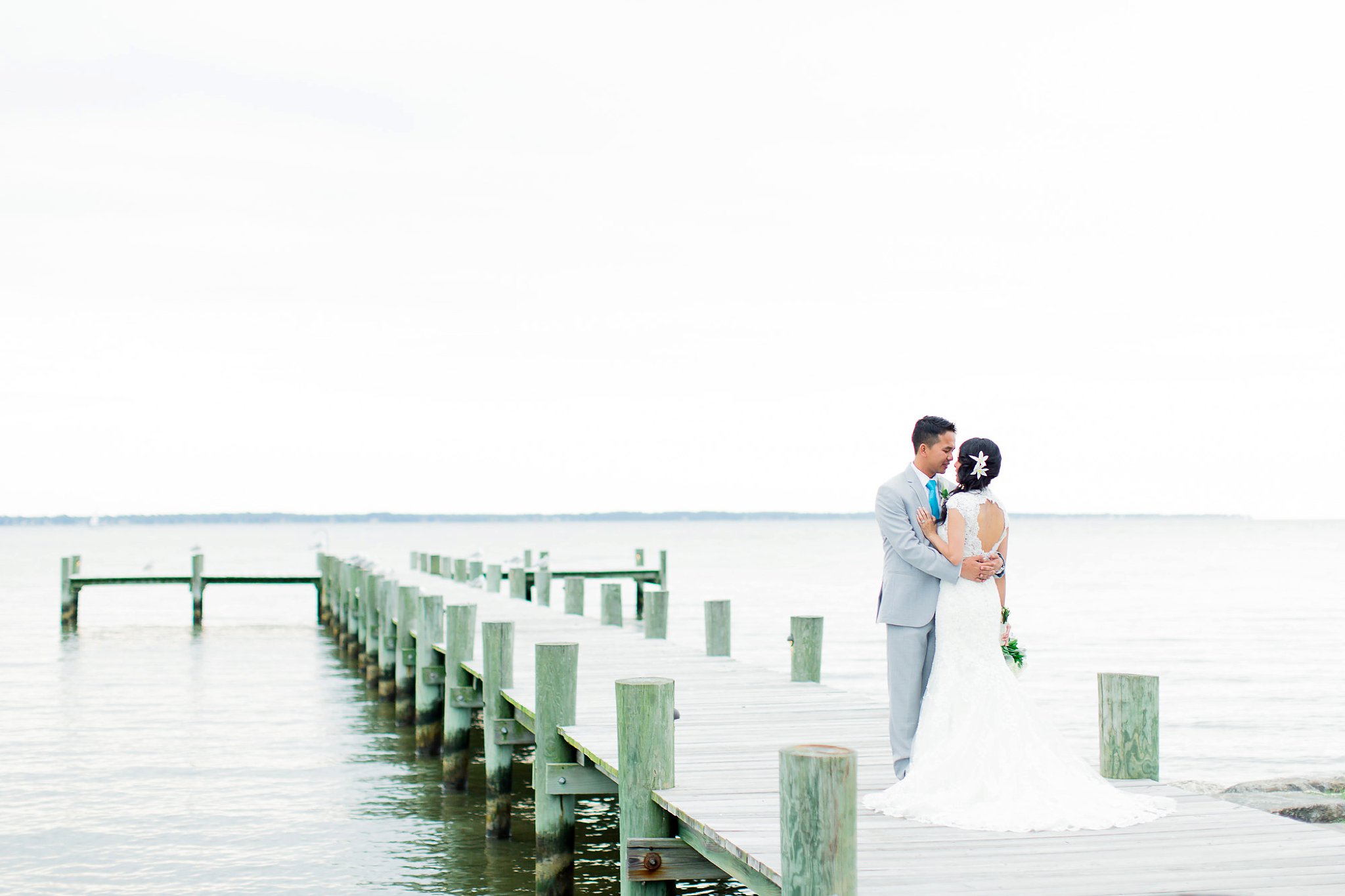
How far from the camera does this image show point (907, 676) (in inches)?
260

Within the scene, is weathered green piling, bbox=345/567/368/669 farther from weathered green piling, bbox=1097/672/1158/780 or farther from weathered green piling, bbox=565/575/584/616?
weathered green piling, bbox=1097/672/1158/780

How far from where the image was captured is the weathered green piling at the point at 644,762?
666cm

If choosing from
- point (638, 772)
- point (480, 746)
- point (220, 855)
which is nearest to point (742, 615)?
point (480, 746)

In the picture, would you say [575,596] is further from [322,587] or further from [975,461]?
[322,587]

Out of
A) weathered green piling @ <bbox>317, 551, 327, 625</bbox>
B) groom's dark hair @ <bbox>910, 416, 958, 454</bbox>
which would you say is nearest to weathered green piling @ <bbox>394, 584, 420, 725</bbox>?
groom's dark hair @ <bbox>910, 416, 958, 454</bbox>

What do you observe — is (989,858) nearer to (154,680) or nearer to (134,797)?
(134,797)

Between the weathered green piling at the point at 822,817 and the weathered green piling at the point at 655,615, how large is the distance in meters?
10.2

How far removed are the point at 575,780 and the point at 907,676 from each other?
276cm

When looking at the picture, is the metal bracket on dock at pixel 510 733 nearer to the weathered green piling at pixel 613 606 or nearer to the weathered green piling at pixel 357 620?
the weathered green piling at pixel 613 606

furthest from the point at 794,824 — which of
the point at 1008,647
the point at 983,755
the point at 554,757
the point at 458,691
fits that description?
the point at 458,691

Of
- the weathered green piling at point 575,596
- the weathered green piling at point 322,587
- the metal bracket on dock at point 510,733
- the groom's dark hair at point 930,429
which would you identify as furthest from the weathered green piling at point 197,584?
the groom's dark hair at point 930,429

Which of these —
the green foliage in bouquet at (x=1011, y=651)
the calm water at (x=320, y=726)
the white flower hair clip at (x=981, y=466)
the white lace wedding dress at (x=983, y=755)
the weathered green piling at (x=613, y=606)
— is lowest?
the calm water at (x=320, y=726)

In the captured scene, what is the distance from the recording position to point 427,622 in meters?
14.4

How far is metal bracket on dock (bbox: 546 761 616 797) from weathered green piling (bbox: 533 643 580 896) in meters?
0.18
